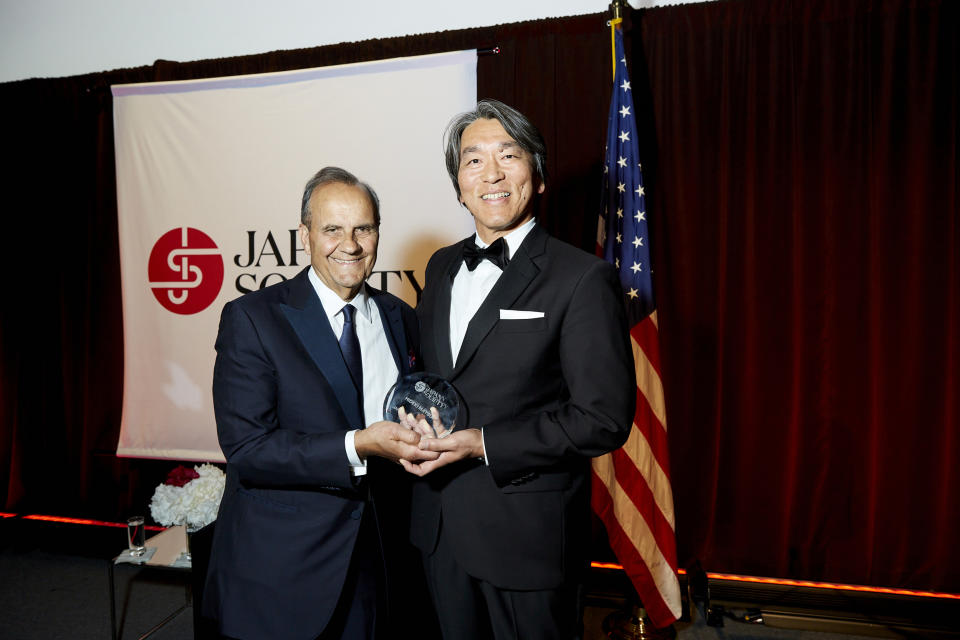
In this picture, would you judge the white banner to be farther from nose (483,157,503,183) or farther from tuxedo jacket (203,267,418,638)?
tuxedo jacket (203,267,418,638)

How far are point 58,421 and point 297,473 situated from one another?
12.2 ft

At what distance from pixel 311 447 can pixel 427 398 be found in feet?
1.01

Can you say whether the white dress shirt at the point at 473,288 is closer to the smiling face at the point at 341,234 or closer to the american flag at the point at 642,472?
the smiling face at the point at 341,234

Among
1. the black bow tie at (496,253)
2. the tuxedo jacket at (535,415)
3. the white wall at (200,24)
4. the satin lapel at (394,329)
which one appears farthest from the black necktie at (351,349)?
the white wall at (200,24)

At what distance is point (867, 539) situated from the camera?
3039 millimetres

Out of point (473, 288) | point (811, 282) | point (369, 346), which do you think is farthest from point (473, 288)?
point (811, 282)

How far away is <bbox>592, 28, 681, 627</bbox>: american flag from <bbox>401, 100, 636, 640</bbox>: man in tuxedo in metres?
1.22

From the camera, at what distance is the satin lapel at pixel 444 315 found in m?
1.53

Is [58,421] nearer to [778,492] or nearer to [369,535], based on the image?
[369,535]

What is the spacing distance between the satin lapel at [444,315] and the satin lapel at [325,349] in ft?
0.78

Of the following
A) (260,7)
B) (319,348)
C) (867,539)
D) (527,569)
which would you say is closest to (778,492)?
(867,539)

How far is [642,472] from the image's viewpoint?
2.71 metres

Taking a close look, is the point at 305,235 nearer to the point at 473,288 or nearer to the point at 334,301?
the point at 334,301

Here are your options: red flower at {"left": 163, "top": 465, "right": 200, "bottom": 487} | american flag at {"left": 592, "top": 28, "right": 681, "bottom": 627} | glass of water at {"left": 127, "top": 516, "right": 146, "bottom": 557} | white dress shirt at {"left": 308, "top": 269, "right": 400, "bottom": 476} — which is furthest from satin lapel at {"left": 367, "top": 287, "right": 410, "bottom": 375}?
red flower at {"left": 163, "top": 465, "right": 200, "bottom": 487}
